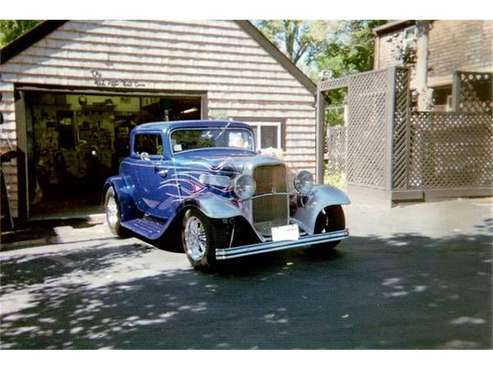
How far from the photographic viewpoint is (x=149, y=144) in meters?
6.80

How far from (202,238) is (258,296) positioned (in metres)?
1.18

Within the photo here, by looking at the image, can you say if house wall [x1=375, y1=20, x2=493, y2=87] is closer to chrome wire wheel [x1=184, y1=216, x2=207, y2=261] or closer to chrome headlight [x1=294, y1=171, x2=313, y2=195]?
chrome headlight [x1=294, y1=171, x2=313, y2=195]

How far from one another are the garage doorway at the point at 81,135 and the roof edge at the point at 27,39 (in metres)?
4.58

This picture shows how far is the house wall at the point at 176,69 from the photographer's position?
8328 millimetres

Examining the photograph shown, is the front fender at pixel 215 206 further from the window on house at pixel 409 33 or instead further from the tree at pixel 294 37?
the tree at pixel 294 37

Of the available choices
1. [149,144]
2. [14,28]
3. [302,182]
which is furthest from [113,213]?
[14,28]

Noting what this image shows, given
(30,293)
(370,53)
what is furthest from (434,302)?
(370,53)

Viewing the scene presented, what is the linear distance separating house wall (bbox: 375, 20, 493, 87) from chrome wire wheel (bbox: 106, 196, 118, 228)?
11.7m

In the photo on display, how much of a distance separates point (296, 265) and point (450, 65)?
46.3ft

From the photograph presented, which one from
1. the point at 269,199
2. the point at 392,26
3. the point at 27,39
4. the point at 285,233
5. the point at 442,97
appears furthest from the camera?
the point at 392,26

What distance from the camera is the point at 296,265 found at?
5289mm

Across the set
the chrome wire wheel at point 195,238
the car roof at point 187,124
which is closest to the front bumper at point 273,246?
the chrome wire wheel at point 195,238

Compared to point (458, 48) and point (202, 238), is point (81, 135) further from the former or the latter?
point (458, 48)

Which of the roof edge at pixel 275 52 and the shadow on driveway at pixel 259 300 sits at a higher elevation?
the roof edge at pixel 275 52
